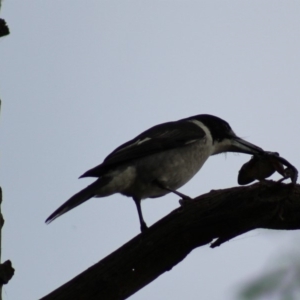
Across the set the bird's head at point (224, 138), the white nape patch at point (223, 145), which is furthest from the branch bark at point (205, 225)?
the white nape patch at point (223, 145)

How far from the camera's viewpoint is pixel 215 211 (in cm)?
321

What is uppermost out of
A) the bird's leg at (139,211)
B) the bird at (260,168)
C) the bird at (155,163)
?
the bird at (155,163)

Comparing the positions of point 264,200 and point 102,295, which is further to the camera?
point 264,200

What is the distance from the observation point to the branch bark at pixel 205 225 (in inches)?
123

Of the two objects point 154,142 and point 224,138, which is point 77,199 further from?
point 224,138

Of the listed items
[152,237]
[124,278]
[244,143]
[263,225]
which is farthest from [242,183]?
[244,143]

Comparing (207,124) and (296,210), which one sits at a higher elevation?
(207,124)

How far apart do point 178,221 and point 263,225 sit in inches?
17.3

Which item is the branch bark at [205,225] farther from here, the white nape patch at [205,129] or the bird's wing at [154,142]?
the white nape patch at [205,129]

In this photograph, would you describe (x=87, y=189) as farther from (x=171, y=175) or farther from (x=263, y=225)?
(x=263, y=225)

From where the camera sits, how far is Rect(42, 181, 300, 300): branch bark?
3.12m

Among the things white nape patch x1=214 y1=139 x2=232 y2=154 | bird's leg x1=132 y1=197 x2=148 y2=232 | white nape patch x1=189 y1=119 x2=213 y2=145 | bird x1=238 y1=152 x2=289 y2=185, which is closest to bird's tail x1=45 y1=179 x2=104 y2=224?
bird's leg x1=132 y1=197 x2=148 y2=232

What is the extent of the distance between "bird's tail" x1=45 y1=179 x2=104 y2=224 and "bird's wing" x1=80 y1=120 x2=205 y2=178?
0.17 meters

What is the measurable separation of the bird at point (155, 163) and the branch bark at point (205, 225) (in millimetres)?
889
